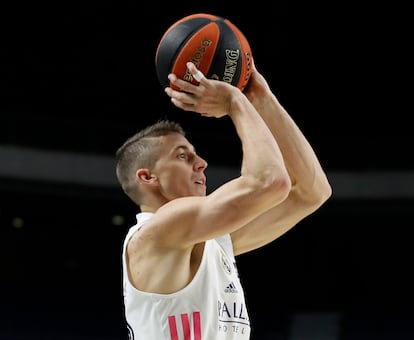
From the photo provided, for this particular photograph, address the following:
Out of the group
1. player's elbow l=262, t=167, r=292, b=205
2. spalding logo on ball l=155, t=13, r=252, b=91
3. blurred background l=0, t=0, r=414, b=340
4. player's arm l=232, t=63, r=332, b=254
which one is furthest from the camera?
blurred background l=0, t=0, r=414, b=340

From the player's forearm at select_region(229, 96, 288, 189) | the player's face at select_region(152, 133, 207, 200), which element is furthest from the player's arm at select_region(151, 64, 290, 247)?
the player's face at select_region(152, 133, 207, 200)

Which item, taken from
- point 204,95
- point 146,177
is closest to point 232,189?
point 204,95

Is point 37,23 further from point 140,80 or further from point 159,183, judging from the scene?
point 159,183

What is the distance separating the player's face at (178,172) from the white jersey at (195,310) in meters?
0.29

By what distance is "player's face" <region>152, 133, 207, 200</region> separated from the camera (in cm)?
307

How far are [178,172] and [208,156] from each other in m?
9.75

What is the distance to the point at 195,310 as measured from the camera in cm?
279

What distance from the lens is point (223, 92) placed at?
285cm

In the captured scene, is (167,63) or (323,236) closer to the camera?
(167,63)

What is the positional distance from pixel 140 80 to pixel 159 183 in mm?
11404

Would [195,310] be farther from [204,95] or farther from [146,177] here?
[204,95]

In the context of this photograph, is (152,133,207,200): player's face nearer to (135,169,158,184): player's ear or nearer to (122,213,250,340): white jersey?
(135,169,158,184): player's ear

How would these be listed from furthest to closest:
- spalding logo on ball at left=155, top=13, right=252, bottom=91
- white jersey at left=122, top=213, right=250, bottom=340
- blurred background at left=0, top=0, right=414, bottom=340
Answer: blurred background at left=0, top=0, right=414, bottom=340 → spalding logo on ball at left=155, top=13, right=252, bottom=91 → white jersey at left=122, top=213, right=250, bottom=340

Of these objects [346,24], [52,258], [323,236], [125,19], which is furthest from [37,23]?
[323,236]
